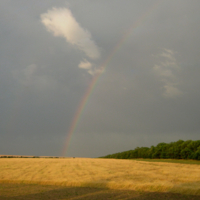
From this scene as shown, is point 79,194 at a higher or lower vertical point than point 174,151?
lower

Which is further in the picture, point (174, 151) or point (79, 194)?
point (174, 151)

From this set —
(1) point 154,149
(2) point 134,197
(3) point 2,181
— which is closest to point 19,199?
(2) point 134,197

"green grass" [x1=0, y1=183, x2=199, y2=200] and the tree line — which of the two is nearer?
"green grass" [x1=0, y1=183, x2=199, y2=200]

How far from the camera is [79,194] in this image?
16375mm

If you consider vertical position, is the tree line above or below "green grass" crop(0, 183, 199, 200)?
above

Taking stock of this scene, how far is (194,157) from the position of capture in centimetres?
6181

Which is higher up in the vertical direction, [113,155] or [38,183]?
[113,155]

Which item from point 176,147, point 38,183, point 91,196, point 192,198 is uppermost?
point 176,147

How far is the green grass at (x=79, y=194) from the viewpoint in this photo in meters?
15.2

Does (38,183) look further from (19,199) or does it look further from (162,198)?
(162,198)

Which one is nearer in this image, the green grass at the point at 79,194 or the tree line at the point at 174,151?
the green grass at the point at 79,194

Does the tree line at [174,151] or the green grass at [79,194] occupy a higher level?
the tree line at [174,151]

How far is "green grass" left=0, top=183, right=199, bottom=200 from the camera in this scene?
50.0ft

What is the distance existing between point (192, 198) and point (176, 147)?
58326mm
